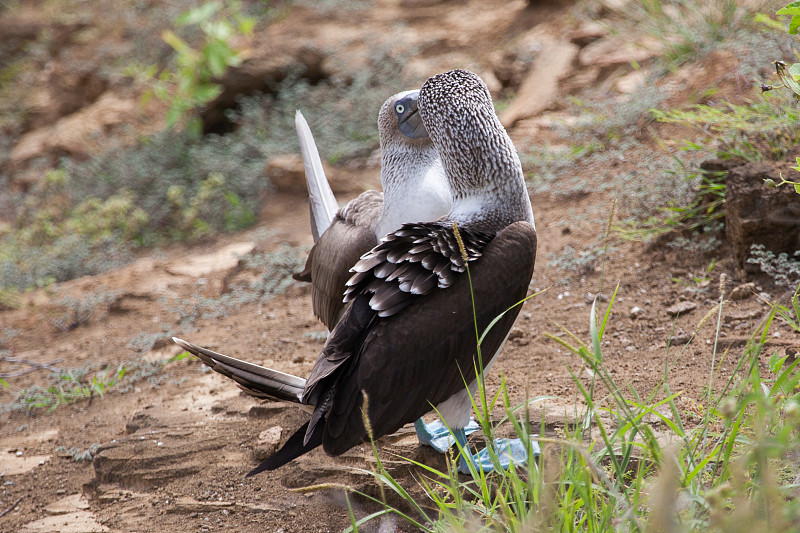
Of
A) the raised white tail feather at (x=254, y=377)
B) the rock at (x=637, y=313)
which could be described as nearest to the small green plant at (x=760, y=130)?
the rock at (x=637, y=313)

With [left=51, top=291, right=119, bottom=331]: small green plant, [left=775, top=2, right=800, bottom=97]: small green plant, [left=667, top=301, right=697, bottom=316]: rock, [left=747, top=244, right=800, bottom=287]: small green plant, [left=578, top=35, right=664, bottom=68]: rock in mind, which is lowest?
[left=51, top=291, right=119, bottom=331]: small green plant

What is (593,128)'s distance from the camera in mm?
5445

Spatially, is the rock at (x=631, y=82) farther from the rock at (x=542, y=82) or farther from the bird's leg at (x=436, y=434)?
the bird's leg at (x=436, y=434)

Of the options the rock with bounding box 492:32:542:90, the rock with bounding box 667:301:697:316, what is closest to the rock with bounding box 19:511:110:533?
the rock with bounding box 667:301:697:316

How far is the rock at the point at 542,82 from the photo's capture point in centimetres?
636

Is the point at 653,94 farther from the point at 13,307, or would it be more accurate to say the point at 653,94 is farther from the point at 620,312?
the point at 13,307

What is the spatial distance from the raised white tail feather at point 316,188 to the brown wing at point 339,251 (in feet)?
1.71

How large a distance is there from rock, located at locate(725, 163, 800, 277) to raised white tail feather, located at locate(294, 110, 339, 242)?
7.35ft

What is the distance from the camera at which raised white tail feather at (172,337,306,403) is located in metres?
2.62

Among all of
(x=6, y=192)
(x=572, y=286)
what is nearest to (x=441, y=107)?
(x=572, y=286)

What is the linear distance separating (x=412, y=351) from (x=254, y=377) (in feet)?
2.02

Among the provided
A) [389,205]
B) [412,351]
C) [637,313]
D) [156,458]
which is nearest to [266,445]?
[156,458]

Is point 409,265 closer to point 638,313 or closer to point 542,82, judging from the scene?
point 638,313

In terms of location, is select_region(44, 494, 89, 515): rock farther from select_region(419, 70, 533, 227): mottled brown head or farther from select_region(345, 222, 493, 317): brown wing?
select_region(419, 70, 533, 227): mottled brown head
